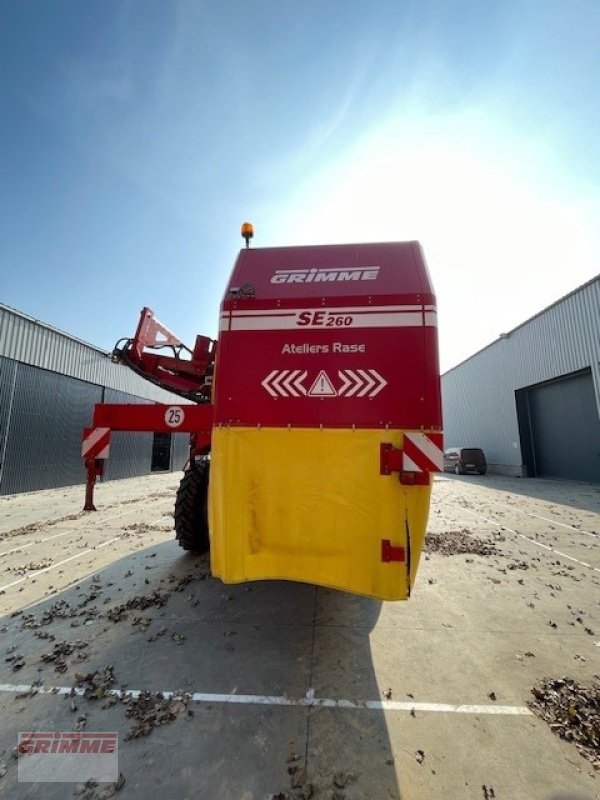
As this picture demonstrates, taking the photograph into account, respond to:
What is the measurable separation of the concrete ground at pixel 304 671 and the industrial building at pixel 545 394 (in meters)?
14.8

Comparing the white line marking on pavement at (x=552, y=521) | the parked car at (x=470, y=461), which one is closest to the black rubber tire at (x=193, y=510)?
the white line marking on pavement at (x=552, y=521)

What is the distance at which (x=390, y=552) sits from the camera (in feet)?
9.11

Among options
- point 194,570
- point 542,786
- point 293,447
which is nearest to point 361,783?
point 542,786

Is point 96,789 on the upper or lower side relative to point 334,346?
lower

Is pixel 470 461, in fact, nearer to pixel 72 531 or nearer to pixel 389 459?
pixel 72 531

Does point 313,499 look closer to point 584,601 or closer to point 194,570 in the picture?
point 194,570

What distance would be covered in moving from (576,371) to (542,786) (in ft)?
66.5

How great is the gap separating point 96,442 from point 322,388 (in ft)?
8.43

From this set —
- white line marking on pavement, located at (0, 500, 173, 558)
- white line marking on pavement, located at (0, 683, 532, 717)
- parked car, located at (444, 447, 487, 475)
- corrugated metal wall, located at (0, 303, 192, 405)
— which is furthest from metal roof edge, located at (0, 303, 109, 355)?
parked car, located at (444, 447, 487, 475)

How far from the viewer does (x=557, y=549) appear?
6559 millimetres

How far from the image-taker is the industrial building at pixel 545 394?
17.3 meters

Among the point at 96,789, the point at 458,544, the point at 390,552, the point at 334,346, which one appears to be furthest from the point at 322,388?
the point at 458,544

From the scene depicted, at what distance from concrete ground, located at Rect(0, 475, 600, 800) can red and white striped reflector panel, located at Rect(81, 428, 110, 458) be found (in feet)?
5.58

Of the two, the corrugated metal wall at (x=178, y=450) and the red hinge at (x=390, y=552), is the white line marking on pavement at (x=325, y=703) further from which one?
the corrugated metal wall at (x=178, y=450)
